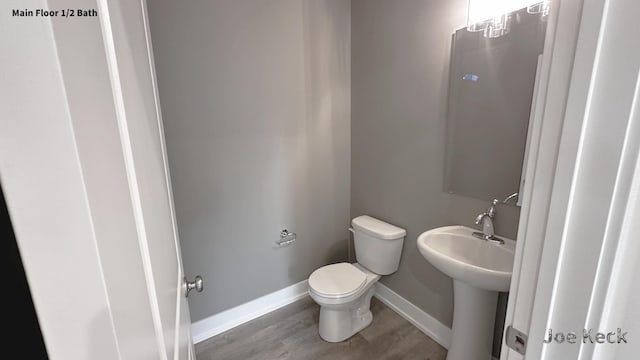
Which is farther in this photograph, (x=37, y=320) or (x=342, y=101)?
(x=342, y=101)

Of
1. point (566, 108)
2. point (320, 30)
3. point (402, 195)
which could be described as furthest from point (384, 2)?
point (566, 108)

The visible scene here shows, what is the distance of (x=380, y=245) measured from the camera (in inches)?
77.4

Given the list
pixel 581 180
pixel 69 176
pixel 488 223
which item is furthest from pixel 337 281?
pixel 69 176

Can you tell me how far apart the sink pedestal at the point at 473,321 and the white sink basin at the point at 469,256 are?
15 centimetres

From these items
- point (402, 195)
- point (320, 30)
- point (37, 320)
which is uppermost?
point (320, 30)

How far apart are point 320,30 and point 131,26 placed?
5.81ft

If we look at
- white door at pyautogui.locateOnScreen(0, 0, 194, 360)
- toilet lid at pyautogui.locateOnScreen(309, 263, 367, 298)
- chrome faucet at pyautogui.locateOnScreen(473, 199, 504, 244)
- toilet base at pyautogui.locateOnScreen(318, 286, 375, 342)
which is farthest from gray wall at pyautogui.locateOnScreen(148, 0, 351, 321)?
white door at pyautogui.locateOnScreen(0, 0, 194, 360)

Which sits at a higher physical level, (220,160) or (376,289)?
(220,160)

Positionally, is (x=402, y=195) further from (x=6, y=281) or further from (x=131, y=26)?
(x=6, y=281)

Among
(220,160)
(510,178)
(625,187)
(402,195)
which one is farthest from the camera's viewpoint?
(402,195)

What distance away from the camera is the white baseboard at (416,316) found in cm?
180

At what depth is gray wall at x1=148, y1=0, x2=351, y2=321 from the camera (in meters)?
1.61

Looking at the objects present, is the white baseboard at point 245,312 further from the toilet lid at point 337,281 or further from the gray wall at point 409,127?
the gray wall at point 409,127

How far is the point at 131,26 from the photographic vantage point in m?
0.49
